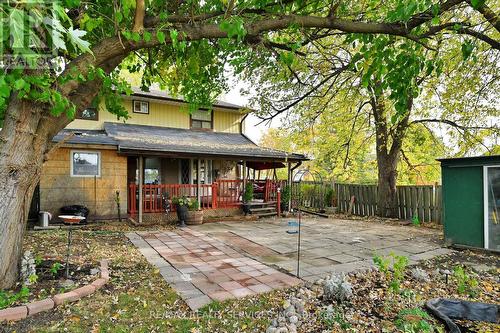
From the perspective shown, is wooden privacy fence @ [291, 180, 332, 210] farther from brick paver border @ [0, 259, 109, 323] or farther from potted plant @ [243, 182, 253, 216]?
brick paver border @ [0, 259, 109, 323]

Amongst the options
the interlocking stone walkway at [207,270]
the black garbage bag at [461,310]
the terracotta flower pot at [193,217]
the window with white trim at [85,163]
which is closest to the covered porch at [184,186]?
the terracotta flower pot at [193,217]

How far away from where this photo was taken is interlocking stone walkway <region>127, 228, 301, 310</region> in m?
3.87

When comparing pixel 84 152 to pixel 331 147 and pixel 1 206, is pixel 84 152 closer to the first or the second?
pixel 1 206

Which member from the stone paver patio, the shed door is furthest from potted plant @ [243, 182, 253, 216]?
the shed door

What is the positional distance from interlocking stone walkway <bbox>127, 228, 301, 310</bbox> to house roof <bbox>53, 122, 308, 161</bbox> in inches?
131

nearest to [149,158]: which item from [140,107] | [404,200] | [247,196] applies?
[140,107]

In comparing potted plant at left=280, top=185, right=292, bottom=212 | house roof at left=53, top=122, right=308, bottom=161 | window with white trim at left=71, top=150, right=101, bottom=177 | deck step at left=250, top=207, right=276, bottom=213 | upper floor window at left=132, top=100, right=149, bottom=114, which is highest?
upper floor window at left=132, top=100, right=149, bottom=114

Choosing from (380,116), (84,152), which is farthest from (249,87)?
(84,152)

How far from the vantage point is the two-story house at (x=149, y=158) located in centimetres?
887

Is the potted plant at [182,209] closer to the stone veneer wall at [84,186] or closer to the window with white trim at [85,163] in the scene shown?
the stone veneer wall at [84,186]

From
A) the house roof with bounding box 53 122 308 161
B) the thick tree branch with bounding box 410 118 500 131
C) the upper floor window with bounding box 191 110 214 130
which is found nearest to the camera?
the house roof with bounding box 53 122 308 161

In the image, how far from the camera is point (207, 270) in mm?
4742

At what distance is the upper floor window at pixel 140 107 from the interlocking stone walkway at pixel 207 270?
287 inches

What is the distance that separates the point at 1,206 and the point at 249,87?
28.4ft
